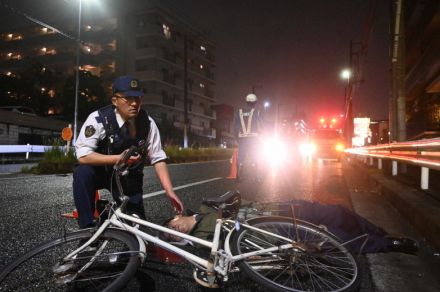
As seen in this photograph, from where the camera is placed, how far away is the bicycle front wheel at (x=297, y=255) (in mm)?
2688

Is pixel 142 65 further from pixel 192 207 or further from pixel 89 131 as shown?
pixel 89 131

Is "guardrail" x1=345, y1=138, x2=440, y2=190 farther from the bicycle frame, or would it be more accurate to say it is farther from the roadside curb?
the bicycle frame

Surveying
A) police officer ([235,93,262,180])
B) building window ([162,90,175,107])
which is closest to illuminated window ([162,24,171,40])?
building window ([162,90,175,107])

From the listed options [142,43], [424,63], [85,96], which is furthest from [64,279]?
[142,43]

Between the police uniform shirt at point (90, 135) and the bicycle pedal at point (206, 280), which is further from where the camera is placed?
the police uniform shirt at point (90, 135)

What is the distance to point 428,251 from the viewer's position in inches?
145

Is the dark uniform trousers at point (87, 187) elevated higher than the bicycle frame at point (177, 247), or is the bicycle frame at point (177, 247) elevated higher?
the dark uniform trousers at point (87, 187)

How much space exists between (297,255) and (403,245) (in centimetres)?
140

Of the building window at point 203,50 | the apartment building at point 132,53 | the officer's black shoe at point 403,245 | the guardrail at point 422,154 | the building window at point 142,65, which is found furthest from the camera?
the building window at point 203,50

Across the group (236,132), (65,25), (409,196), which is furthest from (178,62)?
(409,196)

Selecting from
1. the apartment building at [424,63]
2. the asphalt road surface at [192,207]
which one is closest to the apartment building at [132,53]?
the apartment building at [424,63]

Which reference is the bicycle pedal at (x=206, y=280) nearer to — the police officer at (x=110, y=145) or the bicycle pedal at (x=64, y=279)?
the police officer at (x=110, y=145)

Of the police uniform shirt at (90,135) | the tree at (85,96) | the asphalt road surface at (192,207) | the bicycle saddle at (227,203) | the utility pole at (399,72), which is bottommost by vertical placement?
the asphalt road surface at (192,207)

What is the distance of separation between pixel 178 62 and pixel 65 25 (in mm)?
16261
